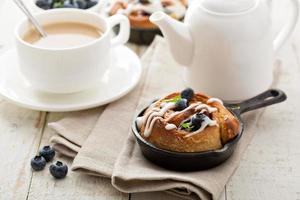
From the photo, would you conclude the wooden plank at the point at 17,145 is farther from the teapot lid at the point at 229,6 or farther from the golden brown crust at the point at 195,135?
the teapot lid at the point at 229,6

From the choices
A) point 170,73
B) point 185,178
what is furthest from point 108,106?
point 185,178

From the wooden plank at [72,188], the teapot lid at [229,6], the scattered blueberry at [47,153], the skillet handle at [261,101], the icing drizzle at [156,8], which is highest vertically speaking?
the teapot lid at [229,6]

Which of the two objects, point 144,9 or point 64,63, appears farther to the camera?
point 144,9

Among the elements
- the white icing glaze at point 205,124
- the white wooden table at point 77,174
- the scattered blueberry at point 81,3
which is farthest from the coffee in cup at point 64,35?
the white icing glaze at point 205,124

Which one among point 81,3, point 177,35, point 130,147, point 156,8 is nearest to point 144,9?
point 156,8

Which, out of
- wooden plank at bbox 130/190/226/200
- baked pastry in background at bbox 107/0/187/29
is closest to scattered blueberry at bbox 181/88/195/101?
wooden plank at bbox 130/190/226/200

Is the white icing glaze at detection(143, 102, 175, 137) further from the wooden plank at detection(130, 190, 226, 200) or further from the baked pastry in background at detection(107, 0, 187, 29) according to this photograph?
the baked pastry in background at detection(107, 0, 187, 29)

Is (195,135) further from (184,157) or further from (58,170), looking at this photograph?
(58,170)
